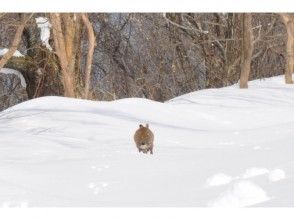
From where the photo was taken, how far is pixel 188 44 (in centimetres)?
1712

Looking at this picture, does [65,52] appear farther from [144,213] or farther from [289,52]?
[144,213]

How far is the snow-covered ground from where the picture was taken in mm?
4246

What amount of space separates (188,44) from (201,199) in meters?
13.2

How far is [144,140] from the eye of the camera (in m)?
5.59

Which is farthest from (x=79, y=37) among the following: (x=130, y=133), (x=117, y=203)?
(x=117, y=203)

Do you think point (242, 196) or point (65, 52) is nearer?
point (242, 196)

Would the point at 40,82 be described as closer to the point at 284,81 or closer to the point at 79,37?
the point at 79,37

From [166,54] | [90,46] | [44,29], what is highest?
[166,54]

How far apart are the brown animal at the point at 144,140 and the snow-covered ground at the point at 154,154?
8 cm

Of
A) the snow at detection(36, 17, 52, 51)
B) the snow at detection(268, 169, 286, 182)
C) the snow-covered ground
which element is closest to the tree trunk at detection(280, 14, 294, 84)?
the snow-covered ground

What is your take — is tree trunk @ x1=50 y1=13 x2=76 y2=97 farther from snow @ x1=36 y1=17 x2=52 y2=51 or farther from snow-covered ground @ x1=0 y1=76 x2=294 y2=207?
snow-covered ground @ x1=0 y1=76 x2=294 y2=207
